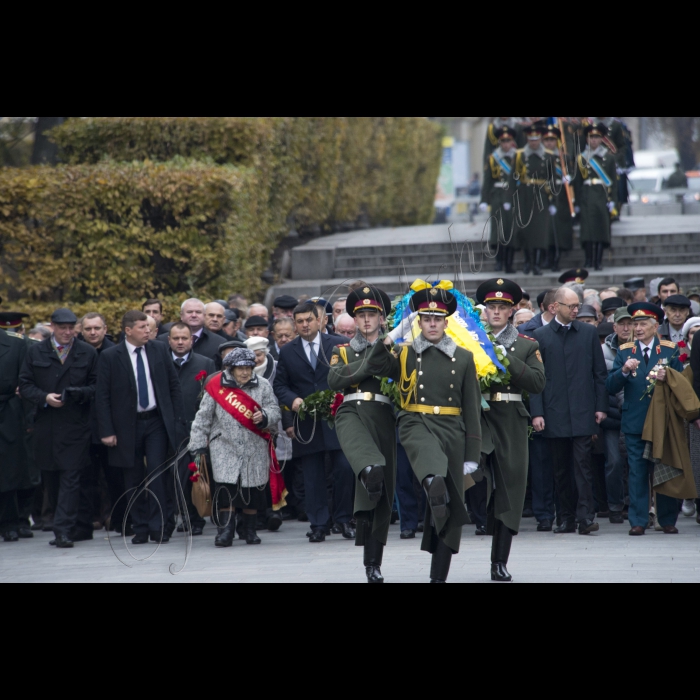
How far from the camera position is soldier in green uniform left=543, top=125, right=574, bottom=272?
51.2 ft

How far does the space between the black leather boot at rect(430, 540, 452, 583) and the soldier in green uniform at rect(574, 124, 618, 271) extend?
9929 mm

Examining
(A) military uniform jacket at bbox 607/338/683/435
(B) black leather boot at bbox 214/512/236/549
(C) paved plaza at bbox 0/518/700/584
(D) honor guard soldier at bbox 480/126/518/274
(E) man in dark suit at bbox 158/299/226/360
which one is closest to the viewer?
(C) paved plaza at bbox 0/518/700/584

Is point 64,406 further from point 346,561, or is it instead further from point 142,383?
point 346,561

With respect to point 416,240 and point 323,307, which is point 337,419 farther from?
point 416,240

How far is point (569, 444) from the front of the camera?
32.8 ft

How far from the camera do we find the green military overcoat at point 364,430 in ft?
24.4

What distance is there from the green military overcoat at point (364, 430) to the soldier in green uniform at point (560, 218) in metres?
8.26

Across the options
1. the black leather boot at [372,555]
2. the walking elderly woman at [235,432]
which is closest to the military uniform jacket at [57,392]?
the walking elderly woman at [235,432]

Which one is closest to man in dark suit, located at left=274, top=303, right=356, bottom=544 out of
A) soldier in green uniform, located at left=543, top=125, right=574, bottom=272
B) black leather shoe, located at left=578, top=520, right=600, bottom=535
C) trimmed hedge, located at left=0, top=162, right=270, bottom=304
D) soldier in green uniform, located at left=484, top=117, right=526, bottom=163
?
black leather shoe, located at left=578, top=520, right=600, bottom=535

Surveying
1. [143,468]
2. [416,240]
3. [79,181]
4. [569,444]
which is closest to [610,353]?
[569,444]

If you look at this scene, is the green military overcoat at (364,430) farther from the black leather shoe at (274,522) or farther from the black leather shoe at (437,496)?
the black leather shoe at (274,522)

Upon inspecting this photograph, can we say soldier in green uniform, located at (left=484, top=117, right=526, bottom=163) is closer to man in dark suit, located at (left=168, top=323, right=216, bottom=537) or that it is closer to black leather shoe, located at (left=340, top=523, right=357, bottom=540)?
man in dark suit, located at (left=168, top=323, right=216, bottom=537)

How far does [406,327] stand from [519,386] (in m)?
0.91

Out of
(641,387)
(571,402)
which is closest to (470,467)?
(571,402)
